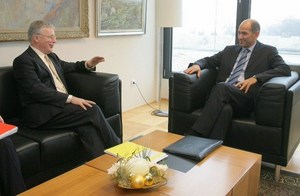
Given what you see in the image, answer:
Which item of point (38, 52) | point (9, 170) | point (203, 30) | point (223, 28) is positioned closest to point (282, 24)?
point (223, 28)

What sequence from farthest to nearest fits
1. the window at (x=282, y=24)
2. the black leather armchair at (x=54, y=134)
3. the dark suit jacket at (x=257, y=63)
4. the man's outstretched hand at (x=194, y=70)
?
the window at (x=282, y=24) < the man's outstretched hand at (x=194, y=70) < the dark suit jacket at (x=257, y=63) < the black leather armchair at (x=54, y=134)

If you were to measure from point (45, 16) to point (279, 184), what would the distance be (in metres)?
2.33

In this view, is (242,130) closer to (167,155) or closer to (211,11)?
(167,155)

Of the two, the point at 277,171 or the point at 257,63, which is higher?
the point at 257,63

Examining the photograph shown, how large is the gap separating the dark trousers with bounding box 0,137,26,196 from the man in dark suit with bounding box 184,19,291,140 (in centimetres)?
129

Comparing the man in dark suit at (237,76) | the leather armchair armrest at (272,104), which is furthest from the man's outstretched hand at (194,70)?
the leather armchair armrest at (272,104)

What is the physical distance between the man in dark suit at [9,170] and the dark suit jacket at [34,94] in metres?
0.45

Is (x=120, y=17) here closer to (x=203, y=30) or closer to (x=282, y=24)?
(x=203, y=30)

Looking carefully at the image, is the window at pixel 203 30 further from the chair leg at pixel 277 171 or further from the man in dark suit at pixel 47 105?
the man in dark suit at pixel 47 105

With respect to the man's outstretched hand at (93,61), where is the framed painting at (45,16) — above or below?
above

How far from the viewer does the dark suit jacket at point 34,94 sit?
2.24 meters

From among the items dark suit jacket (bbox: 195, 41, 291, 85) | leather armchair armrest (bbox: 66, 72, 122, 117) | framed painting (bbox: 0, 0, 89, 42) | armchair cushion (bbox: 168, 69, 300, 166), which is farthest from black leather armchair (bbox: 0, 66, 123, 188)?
dark suit jacket (bbox: 195, 41, 291, 85)

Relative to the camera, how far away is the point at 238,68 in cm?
289

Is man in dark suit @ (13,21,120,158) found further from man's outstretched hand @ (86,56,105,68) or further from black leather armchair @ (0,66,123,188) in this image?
man's outstretched hand @ (86,56,105,68)
